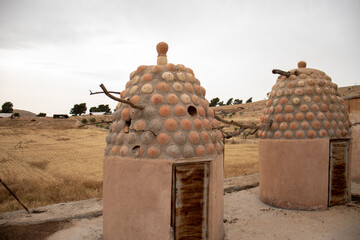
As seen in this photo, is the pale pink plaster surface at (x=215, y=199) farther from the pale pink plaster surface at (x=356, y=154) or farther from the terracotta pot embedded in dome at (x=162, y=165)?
the pale pink plaster surface at (x=356, y=154)

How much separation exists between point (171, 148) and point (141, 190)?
0.83m

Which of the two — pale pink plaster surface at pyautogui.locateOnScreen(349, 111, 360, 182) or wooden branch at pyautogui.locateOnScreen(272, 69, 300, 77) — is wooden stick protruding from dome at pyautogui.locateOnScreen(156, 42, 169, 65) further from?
pale pink plaster surface at pyautogui.locateOnScreen(349, 111, 360, 182)

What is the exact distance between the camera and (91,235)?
5.35m

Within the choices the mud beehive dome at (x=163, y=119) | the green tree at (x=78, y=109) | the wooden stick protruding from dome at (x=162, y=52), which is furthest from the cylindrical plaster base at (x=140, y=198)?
the green tree at (x=78, y=109)

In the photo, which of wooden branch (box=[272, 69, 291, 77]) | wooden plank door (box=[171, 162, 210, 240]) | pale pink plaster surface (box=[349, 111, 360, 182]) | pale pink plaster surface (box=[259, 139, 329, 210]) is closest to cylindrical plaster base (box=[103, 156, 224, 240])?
wooden plank door (box=[171, 162, 210, 240])

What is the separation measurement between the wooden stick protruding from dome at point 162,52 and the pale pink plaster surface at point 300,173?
13.6 ft

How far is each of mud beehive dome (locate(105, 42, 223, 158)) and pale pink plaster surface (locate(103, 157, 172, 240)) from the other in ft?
0.64

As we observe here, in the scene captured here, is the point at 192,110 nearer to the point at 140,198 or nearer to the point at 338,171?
the point at 140,198

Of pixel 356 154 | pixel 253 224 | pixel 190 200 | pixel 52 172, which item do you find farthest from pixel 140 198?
pixel 52 172

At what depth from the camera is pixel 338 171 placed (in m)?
7.07

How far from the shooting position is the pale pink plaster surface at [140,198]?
13.1ft

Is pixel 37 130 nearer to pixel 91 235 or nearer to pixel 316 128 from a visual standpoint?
pixel 91 235

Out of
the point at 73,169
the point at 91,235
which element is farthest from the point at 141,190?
the point at 73,169

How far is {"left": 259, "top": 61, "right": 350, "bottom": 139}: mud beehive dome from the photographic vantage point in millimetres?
6848
